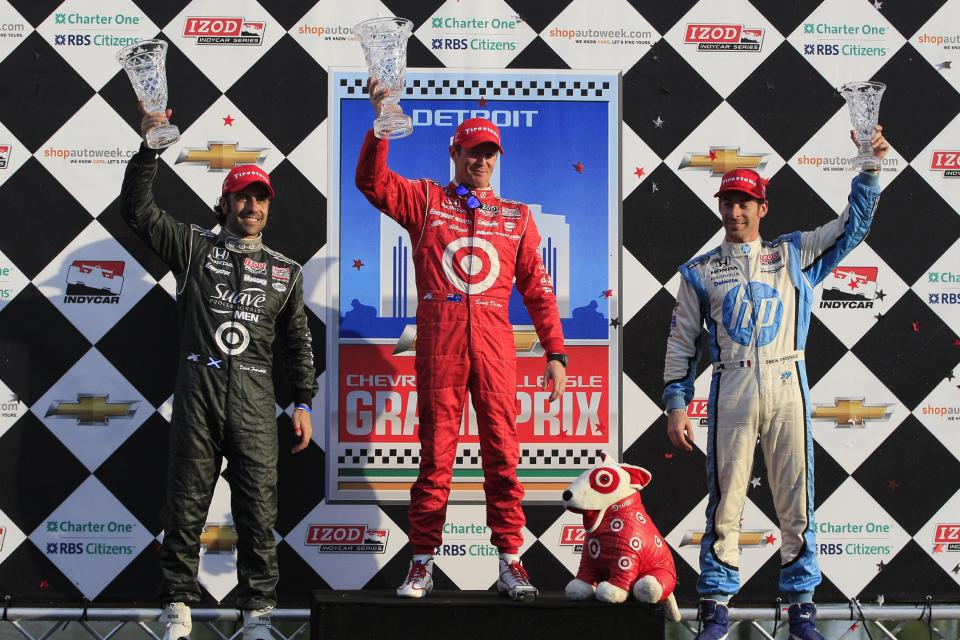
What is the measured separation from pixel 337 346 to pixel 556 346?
0.95 m

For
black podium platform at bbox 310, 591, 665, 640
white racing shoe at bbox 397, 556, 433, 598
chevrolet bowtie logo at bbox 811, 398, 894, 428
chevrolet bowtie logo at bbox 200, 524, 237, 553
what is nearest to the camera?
black podium platform at bbox 310, 591, 665, 640

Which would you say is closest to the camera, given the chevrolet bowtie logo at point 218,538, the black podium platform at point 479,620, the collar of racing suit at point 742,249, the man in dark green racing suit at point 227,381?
the black podium platform at point 479,620

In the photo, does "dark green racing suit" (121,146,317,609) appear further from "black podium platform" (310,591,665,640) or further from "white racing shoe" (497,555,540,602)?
"white racing shoe" (497,555,540,602)

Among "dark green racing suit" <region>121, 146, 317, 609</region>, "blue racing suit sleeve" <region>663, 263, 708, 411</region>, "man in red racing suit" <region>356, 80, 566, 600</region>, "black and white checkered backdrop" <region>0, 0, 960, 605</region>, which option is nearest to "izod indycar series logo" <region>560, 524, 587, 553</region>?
"black and white checkered backdrop" <region>0, 0, 960, 605</region>

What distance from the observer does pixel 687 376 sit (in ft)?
10.3

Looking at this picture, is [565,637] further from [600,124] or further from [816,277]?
[600,124]

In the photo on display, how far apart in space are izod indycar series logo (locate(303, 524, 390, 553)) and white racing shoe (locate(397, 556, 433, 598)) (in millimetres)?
682

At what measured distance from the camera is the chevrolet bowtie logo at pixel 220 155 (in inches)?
146

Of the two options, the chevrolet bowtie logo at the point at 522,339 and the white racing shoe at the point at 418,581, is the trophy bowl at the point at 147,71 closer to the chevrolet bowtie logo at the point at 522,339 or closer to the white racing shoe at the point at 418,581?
the chevrolet bowtie logo at the point at 522,339

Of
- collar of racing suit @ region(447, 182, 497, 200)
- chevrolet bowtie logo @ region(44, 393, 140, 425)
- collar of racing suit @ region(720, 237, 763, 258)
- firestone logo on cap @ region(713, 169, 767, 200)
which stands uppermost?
firestone logo on cap @ region(713, 169, 767, 200)

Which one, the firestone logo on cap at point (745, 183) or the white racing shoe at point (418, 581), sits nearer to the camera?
the white racing shoe at point (418, 581)

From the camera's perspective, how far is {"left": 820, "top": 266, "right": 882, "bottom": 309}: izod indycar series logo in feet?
12.3

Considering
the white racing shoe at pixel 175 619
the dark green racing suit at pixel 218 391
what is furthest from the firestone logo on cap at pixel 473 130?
the white racing shoe at pixel 175 619

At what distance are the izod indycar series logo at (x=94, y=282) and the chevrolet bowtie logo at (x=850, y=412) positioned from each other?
284cm
